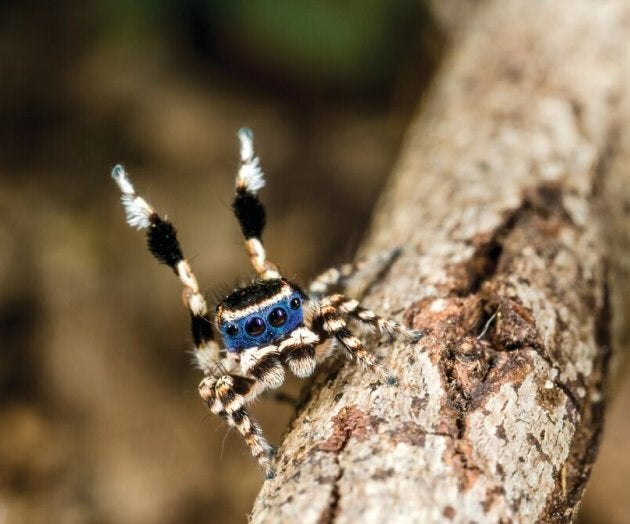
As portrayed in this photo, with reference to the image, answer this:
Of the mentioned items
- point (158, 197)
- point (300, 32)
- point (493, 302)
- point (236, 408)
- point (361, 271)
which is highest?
point (300, 32)

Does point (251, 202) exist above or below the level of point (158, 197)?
below

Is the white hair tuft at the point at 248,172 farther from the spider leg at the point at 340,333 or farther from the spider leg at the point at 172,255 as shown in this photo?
Result: the spider leg at the point at 340,333

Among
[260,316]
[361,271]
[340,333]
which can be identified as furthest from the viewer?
[361,271]

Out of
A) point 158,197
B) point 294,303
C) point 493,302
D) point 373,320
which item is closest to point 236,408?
point 294,303

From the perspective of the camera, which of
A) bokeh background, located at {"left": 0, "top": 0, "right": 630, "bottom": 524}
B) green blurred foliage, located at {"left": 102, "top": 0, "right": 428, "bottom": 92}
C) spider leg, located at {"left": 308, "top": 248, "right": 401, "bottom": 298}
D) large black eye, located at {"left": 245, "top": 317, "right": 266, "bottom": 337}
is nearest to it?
Result: large black eye, located at {"left": 245, "top": 317, "right": 266, "bottom": 337}

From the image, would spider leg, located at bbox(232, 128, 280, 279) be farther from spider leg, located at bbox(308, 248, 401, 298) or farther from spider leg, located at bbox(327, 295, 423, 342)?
spider leg, located at bbox(327, 295, 423, 342)

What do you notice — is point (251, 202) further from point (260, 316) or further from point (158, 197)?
point (158, 197)

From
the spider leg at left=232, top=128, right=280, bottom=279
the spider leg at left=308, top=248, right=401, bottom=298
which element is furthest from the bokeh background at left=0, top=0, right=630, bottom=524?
the spider leg at left=232, top=128, right=280, bottom=279
